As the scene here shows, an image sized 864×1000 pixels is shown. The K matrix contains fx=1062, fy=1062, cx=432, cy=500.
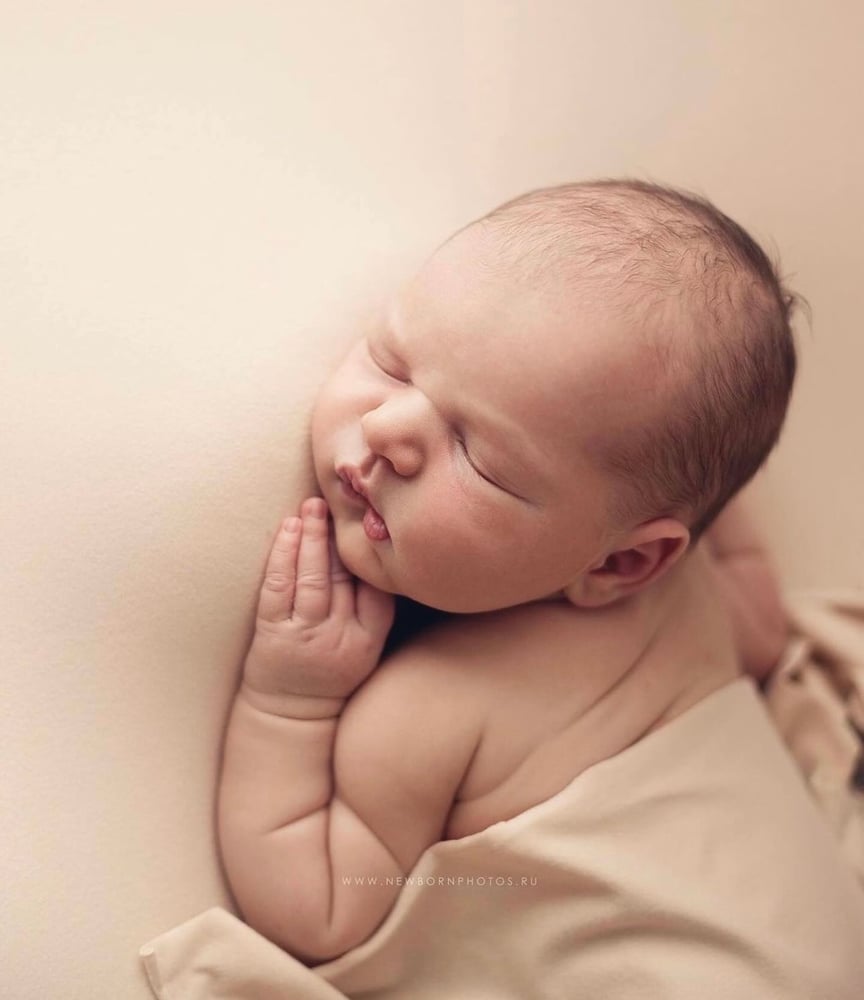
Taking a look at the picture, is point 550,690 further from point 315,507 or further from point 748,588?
point 748,588

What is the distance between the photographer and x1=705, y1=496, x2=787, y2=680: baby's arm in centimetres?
123

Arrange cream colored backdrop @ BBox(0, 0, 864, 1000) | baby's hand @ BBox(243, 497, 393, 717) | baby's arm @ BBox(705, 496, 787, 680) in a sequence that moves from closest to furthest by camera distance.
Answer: cream colored backdrop @ BBox(0, 0, 864, 1000), baby's hand @ BBox(243, 497, 393, 717), baby's arm @ BBox(705, 496, 787, 680)

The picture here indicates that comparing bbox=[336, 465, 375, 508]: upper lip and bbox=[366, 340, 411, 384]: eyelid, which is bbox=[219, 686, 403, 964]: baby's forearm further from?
bbox=[366, 340, 411, 384]: eyelid

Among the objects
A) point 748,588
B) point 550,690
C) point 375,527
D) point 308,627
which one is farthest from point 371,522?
point 748,588

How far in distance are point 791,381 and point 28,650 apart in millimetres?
661

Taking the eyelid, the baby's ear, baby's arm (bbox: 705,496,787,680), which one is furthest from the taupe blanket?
the eyelid

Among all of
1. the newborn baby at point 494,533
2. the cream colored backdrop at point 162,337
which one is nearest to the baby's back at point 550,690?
the newborn baby at point 494,533

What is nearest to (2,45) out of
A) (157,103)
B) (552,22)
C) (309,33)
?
(157,103)

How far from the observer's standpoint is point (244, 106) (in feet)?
3.25

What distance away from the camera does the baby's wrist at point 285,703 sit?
931 mm

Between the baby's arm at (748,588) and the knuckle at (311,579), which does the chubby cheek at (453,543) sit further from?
the baby's arm at (748,588)

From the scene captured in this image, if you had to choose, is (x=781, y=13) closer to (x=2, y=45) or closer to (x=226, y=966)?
(x=2, y=45)

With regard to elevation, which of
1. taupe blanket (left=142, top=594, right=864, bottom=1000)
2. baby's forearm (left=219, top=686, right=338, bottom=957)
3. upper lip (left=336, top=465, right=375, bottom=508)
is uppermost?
upper lip (left=336, top=465, right=375, bottom=508)

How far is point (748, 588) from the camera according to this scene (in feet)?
4.12
